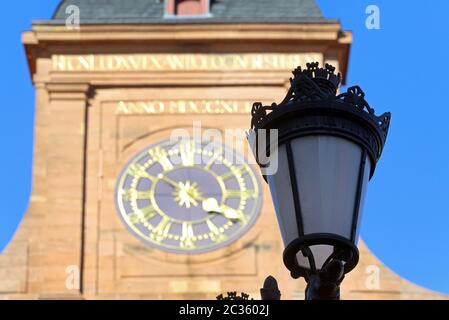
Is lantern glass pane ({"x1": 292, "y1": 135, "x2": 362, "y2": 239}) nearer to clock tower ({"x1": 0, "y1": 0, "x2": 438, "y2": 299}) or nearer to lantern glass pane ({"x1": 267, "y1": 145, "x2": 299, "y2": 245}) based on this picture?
lantern glass pane ({"x1": 267, "y1": 145, "x2": 299, "y2": 245})

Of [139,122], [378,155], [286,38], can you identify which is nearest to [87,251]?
[139,122]

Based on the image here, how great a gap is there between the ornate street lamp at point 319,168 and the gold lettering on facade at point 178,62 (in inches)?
774

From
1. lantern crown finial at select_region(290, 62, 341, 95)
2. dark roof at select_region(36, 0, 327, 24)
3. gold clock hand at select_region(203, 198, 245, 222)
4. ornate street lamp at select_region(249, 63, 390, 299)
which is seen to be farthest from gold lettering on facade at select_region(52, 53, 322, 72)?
ornate street lamp at select_region(249, 63, 390, 299)

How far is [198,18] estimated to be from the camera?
91.6ft

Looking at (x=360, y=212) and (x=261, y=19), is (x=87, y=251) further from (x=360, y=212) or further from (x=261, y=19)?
(x=360, y=212)

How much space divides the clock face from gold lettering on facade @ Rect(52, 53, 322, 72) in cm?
138

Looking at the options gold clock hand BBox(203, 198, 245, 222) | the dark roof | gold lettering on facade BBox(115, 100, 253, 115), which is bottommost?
gold clock hand BBox(203, 198, 245, 222)

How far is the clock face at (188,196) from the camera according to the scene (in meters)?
26.0

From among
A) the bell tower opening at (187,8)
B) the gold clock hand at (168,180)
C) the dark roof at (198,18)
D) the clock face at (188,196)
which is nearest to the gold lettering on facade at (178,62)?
the dark roof at (198,18)

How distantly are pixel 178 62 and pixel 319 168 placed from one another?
2029 centimetres

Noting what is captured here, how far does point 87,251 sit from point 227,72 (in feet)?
11.6

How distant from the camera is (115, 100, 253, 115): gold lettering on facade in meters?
26.9

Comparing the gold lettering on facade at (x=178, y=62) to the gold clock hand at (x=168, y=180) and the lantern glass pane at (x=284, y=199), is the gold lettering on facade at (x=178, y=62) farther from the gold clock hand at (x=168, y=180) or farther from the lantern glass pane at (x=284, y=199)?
the lantern glass pane at (x=284, y=199)

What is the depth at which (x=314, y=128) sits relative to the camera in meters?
7.30
